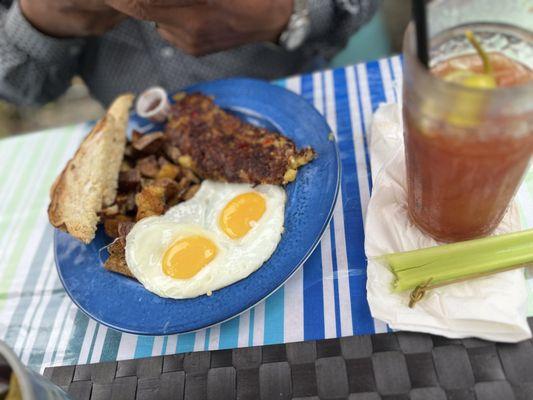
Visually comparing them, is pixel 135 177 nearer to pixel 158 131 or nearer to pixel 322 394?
pixel 158 131

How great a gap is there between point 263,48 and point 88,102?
280 centimetres

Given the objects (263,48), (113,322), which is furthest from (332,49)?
(113,322)

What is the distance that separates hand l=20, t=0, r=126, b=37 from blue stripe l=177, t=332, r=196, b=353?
1.44 meters

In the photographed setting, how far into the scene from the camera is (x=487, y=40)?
42.5 inches

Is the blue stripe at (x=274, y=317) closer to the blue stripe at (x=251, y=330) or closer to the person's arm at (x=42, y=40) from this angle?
the blue stripe at (x=251, y=330)

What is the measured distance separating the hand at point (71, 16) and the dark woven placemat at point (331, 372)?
149 cm

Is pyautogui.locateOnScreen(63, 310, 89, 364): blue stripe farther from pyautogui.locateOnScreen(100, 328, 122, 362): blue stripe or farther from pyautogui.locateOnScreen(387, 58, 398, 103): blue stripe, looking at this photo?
pyautogui.locateOnScreen(387, 58, 398, 103): blue stripe

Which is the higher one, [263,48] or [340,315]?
[263,48]

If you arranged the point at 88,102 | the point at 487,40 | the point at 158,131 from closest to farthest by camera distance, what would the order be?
the point at 487,40 → the point at 158,131 → the point at 88,102

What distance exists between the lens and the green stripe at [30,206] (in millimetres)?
1764

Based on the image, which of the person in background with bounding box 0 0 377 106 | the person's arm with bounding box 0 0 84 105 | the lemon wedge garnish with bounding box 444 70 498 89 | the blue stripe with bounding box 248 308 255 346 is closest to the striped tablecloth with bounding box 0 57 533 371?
the blue stripe with bounding box 248 308 255 346

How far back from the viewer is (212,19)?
1.86 meters

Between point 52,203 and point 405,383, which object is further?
point 52,203

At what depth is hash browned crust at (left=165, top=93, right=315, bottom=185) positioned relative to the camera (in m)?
1.64
